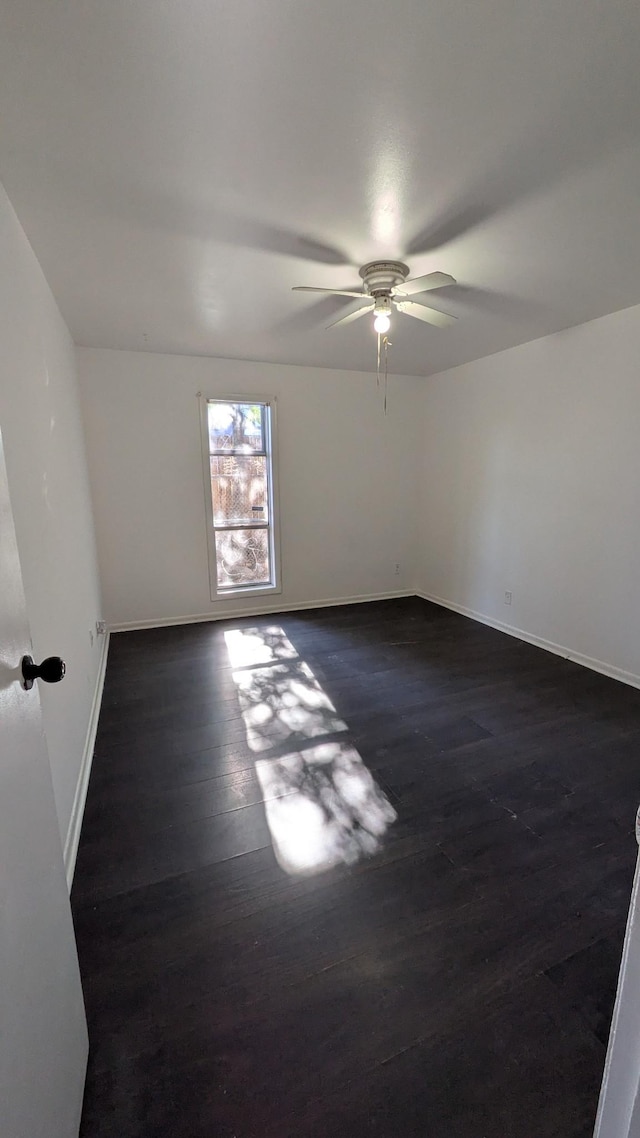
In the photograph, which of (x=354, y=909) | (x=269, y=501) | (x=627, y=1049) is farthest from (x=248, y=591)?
(x=627, y=1049)

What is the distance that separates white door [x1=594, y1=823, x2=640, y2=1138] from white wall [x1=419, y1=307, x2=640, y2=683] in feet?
9.47

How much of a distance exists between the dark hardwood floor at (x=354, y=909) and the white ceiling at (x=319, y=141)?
96.0 inches

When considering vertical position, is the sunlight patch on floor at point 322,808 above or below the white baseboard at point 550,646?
below

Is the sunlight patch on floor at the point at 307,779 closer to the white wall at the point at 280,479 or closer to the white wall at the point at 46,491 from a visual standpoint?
the white wall at the point at 46,491

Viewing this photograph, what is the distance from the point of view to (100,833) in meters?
1.80

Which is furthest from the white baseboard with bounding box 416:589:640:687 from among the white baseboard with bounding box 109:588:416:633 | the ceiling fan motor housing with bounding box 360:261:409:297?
the ceiling fan motor housing with bounding box 360:261:409:297

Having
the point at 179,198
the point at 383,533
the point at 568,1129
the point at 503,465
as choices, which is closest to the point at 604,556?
the point at 503,465

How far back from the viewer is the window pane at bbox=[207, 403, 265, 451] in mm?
4184

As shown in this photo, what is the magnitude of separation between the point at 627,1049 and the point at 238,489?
13.8 ft

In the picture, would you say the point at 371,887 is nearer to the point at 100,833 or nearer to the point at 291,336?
the point at 100,833

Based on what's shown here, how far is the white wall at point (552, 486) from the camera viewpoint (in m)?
3.02

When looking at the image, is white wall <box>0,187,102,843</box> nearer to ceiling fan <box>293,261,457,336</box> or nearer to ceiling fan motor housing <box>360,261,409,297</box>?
ceiling fan <box>293,261,457,336</box>

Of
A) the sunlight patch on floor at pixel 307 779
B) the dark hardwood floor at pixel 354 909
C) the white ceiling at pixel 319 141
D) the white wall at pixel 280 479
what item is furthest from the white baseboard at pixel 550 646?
the white ceiling at pixel 319 141

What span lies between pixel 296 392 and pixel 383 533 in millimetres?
1768
